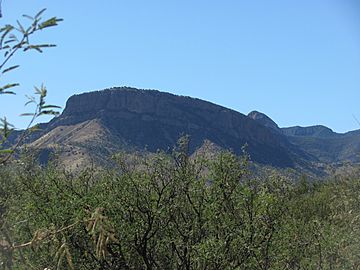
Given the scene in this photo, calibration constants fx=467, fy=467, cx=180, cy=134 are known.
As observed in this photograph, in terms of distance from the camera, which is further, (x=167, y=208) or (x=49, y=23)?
(x=167, y=208)

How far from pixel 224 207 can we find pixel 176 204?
143 cm

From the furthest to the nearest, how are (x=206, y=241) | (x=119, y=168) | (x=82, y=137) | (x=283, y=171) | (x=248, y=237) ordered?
(x=82, y=137) → (x=283, y=171) → (x=119, y=168) → (x=248, y=237) → (x=206, y=241)

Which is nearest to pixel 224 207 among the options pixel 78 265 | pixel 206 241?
pixel 206 241

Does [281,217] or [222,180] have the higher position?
[222,180]

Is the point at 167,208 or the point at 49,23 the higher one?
the point at 49,23

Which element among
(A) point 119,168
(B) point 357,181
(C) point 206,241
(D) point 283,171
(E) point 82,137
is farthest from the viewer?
(E) point 82,137

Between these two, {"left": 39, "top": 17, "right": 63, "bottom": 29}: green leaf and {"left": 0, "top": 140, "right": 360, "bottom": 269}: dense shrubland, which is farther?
{"left": 0, "top": 140, "right": 360, "bottom": 269}: dense shrubland

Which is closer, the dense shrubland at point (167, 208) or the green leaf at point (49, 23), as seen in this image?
the green leaf at point (49, 23)

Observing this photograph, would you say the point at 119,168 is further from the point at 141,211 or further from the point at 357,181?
the point at 357,181

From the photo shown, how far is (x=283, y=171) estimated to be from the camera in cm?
1588

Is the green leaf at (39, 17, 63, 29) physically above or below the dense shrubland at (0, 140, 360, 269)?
above

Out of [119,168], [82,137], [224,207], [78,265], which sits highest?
[82,137]

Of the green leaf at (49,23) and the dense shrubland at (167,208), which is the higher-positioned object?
the green leaf at (49,23)

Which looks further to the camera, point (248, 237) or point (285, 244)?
point (285, 244)
